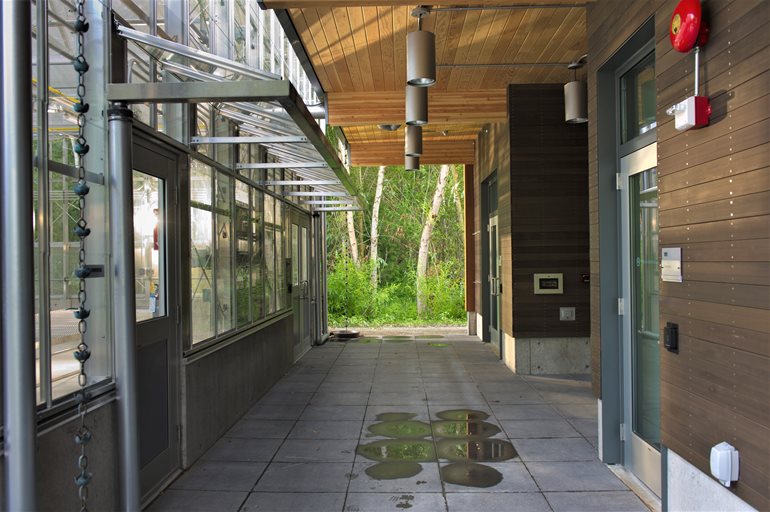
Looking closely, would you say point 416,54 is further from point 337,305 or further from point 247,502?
point 337,305

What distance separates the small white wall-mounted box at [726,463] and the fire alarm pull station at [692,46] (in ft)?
4.28

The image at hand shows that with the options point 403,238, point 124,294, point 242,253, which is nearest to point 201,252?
point 242,253

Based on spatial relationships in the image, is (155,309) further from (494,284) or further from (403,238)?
(403,238)

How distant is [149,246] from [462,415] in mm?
3225

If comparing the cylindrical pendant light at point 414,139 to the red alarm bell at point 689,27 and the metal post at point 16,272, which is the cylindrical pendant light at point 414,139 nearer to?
the red alarm bell at point 689,27

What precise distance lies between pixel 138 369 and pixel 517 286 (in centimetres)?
502

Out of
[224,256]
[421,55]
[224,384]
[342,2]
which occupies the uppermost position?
[342,2]

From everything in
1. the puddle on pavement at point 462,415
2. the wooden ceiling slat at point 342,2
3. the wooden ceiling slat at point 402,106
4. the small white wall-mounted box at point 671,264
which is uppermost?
the wooden ceiling slat at point 402,106

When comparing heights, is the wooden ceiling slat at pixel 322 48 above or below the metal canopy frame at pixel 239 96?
above

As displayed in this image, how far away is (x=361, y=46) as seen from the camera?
5.77m

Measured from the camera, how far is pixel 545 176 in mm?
7551

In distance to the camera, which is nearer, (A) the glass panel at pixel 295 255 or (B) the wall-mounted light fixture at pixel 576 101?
(B) the wall-mounted light fixture at pixel 576 101

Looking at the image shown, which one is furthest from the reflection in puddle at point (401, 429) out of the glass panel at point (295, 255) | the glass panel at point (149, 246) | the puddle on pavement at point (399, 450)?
the glass panel at point (295, 255)

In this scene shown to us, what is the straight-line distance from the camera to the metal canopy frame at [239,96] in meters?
3.12
